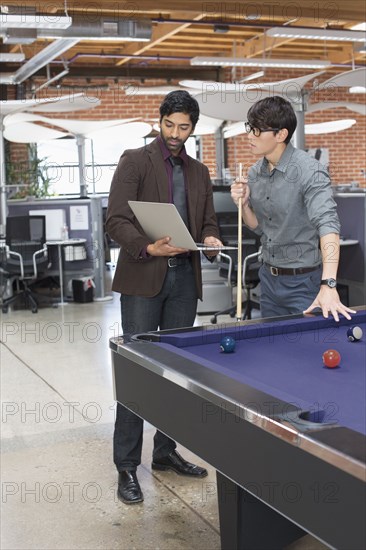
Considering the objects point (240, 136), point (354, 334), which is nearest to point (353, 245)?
point (354, 334)

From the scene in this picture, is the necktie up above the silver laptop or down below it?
above

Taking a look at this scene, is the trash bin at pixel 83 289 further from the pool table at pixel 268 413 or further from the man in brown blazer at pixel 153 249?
the pool table at pixel 268 413

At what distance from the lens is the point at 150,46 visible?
1159cm

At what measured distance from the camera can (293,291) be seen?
3.21 metres

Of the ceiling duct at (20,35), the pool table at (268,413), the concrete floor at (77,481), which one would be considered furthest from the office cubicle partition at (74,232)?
the pool table at (268,413)

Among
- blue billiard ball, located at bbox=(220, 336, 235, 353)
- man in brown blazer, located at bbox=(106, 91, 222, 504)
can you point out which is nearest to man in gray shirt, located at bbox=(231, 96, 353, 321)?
man in brown blazer, located at bbox=(106, 91, 222, 504)

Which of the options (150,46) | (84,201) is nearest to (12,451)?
(84,201)

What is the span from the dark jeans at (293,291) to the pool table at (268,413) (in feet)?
1.18

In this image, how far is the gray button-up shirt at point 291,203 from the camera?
304cm

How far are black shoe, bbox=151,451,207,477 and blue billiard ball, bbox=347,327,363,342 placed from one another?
3.61 feet

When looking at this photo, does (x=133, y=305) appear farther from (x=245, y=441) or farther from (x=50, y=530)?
(x=245, y=441)

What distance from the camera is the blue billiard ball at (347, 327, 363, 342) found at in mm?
2549

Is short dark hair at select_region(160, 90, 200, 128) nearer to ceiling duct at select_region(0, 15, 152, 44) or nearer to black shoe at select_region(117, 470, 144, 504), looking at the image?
black shoe at select_region(117, 470, 144, 504)

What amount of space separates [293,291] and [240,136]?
11.4 meters
